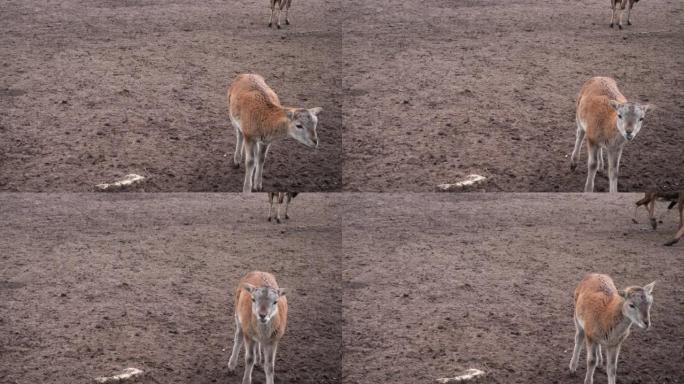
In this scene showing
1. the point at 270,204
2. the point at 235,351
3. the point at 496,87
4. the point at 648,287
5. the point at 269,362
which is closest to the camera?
the point at 648,287

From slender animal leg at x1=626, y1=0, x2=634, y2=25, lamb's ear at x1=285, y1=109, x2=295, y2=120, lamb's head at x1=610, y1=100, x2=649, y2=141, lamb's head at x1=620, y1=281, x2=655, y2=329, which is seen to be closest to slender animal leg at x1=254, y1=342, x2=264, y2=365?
lamb's ear at x1=285, y1=109, x2=295, y2=120

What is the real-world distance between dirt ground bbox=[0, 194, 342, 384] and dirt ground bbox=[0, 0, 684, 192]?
0.58 meters

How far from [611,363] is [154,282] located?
4.98m

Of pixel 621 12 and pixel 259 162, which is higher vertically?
pixel 621 12

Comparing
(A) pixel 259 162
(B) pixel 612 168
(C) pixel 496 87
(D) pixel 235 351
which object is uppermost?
(C) pixel 496 87

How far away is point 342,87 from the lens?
47.2 feet

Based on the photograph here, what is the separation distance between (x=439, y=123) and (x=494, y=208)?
1.21 metres

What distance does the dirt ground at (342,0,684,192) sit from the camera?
1239 centimetres

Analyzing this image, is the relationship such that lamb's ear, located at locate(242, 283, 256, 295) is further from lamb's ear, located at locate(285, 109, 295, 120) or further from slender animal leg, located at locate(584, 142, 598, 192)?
slender animal leg, located at locate(584, 142, 598, 192)

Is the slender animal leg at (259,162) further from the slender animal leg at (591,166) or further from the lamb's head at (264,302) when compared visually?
the slender animal leg at (591,166)

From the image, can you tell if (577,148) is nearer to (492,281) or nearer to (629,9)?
(492,281)

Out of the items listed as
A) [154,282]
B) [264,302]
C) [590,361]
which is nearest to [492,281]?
[590,361]

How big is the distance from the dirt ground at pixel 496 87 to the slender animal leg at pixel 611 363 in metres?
2.09

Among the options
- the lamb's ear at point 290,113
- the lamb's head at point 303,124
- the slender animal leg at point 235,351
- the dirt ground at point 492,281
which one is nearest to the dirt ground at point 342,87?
the dirt ground at point 492,281
